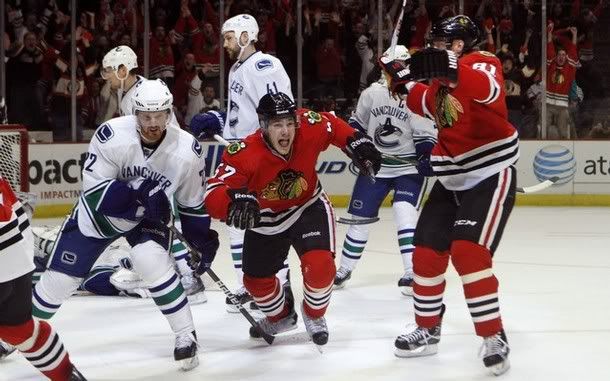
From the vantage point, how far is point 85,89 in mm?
9305

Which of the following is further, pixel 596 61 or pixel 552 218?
pixel 596 61

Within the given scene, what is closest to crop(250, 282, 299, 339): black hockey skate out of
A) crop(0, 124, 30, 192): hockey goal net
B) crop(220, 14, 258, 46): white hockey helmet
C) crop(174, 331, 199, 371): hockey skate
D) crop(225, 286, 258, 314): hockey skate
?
crop(174, 331, 199, 371): hockey skate

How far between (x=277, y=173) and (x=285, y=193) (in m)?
0.09

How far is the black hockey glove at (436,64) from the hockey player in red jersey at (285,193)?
0.51 meters

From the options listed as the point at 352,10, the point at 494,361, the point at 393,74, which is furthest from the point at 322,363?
the point at 352,10

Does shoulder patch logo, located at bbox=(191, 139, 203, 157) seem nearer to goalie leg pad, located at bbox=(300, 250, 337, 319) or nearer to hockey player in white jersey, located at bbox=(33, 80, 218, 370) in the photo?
hockey player in white jersey, located at bbox=(33, 80, 218, 370)

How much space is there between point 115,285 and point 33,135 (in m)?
3.75

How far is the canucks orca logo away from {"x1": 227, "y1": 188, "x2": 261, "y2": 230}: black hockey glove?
73.9 inches

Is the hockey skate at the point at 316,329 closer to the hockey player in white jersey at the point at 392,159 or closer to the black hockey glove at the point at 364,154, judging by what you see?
the black hockey glove at the point at 364,154

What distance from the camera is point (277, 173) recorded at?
13.2 feet

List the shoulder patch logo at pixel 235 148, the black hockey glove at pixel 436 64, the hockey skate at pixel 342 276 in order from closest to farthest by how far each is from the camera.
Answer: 1. the black hockey glove at pixel 436 64
2. the shoulder patch logo at pixel 235 148
3. the hockey skate at pixel 342 276

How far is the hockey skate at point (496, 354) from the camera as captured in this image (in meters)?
3.82

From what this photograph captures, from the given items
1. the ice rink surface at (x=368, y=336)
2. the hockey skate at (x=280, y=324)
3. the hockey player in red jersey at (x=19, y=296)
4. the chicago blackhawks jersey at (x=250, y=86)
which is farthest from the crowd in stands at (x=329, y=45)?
the hockey player in red jersey at (x=19, y=296)

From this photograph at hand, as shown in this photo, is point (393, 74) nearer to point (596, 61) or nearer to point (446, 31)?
point (446, 31)
